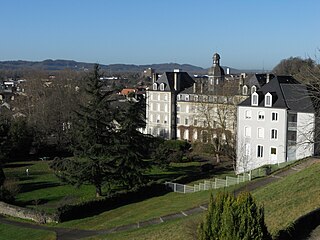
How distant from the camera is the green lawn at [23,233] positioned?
23.8 m

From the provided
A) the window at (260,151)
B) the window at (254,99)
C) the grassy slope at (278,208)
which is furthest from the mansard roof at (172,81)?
the grassy slope at (278,208)

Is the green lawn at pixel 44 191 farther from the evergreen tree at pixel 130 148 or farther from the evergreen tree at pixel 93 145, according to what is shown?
the evergreen tree at pixel 130 148

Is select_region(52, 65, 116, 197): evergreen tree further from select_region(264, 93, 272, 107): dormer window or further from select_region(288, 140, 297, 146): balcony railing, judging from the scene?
select_region(288, 140, 297, 146): balcony railing

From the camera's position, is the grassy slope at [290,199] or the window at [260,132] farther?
the window at [260,132]

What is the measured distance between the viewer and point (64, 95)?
6800 cm

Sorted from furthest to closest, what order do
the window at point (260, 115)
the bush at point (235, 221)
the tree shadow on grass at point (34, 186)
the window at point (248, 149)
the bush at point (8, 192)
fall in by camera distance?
the window at point (248, 149) < the window at point (260, 115) < the tree shadow on grass at point (34, 186) < the bush at point (8, 192) < the bush at point (235, 221)

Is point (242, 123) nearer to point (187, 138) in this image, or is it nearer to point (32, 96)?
point (187, 138)

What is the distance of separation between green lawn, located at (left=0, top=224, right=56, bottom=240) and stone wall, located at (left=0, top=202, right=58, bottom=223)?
1450 mm

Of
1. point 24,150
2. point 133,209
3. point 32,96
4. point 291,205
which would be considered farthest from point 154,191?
point 32,96

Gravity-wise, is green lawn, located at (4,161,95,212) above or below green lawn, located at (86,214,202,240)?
below

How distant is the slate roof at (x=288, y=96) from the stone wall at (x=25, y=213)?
874 inches

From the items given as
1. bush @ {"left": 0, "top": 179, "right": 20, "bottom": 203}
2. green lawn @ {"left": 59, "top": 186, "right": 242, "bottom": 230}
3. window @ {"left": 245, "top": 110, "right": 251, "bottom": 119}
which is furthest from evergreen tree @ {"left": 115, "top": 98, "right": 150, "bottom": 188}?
window @ {"left": 245, "top": 110, "right": 251, "bottom": 119}

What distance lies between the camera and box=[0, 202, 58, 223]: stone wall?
2705 cm

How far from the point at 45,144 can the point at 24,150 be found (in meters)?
3.01
